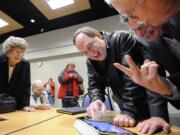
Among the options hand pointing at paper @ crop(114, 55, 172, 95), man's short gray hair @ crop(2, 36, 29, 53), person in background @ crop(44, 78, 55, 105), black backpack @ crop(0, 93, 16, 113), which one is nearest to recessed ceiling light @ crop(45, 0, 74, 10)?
person in background @ crop(44, 78, 55, 105)

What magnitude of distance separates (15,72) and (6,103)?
0.33 metres

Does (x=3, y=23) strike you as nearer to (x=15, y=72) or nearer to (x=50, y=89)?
(x=50, y=89)

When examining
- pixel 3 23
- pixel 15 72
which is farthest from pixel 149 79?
pixel 3 23

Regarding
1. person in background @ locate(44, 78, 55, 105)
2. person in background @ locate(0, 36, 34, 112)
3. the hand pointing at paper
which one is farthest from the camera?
person in background @ locate(44, 78, 55, 105)

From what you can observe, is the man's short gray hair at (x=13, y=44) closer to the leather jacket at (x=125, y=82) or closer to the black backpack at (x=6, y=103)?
the black backpack at (x=6, y=103)

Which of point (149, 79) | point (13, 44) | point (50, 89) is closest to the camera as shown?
point (149, 79)

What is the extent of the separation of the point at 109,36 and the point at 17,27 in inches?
177

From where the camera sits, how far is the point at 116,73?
4.52 ft

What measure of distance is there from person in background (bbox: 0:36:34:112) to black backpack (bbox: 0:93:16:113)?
4.5 inches

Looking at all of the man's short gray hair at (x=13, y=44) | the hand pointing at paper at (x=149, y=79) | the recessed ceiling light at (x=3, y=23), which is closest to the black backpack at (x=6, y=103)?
the man's short gray hair at (x=13, y=44)

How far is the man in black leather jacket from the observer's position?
1.16 metres

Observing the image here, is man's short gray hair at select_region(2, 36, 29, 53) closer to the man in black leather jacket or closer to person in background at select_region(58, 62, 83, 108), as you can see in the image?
the man in black leather jacket

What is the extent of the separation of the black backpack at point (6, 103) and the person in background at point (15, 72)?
0.37ft

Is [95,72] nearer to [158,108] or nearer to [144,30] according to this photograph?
[158,108]
